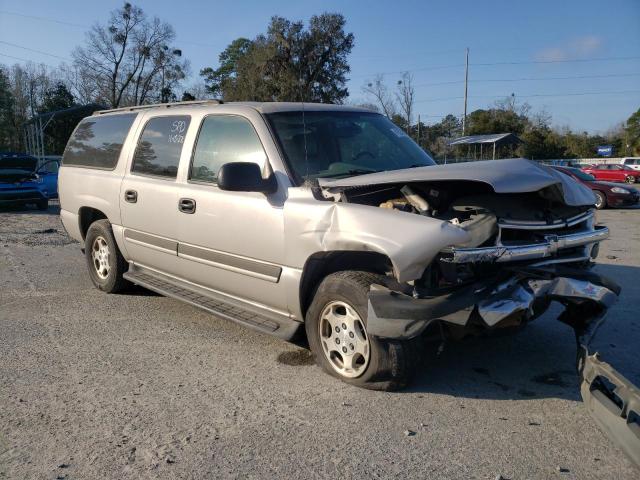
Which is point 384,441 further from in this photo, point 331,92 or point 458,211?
point 331,92

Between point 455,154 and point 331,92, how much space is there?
42.9 feet

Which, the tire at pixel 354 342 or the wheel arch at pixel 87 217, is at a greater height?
the wheel arch at pixel 87 217

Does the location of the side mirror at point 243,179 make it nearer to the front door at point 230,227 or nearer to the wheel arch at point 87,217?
the front door at point 230,227

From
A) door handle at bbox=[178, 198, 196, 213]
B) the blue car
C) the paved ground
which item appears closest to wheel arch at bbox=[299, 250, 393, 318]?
the paved ground

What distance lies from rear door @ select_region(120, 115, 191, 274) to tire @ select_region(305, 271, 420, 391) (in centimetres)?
176

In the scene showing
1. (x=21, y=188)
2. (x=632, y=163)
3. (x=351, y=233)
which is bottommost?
(x=21, y=188)

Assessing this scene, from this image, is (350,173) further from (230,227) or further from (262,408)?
(262,408)

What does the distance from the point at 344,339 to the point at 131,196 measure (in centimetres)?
284

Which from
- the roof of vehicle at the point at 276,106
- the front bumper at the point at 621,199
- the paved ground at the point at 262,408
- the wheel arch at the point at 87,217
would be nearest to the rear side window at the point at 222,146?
the roof of vehicle at the point at 276,106

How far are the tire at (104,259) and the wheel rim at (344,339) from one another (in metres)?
3.09

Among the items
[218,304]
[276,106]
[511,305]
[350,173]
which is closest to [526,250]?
[511,305]

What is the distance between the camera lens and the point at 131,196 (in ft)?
17.5

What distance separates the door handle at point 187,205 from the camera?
456cm

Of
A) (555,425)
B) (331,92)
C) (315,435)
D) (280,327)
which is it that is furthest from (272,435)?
(331,92)
